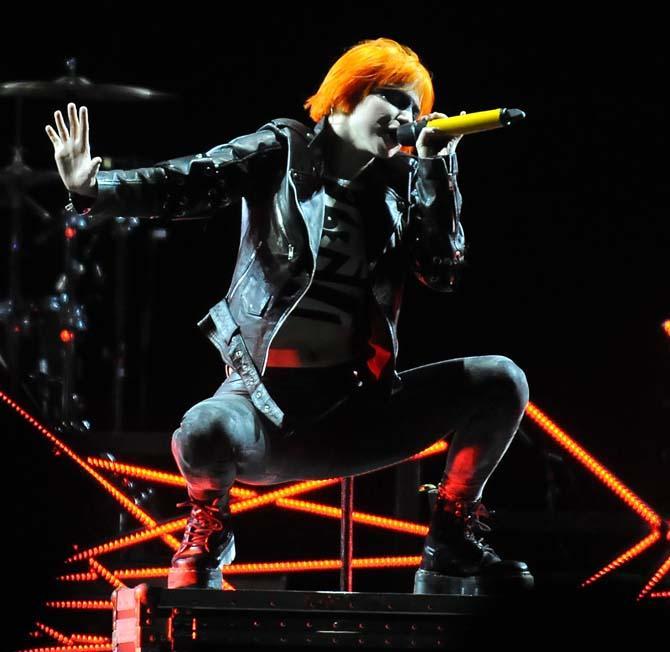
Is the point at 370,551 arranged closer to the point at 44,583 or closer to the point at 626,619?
the point at 44,583

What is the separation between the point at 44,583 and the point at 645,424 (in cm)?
213

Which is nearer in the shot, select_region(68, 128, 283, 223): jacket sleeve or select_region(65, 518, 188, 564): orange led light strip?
select_region(68, 128, 283, 223): jacket sleeve

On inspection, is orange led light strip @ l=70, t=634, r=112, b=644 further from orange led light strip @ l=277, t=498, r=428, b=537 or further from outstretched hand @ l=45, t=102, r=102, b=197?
outstretched hand @ l=45, t=102, r=102, b=197

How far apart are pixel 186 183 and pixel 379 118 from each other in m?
0.39

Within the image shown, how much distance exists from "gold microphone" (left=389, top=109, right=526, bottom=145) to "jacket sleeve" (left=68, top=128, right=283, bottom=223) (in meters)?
0.24

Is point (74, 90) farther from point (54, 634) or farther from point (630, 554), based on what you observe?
point (630, 554)

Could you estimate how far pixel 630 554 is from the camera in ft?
12.8

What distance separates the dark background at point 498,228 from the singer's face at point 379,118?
5.78 feet

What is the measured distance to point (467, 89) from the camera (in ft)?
14.4

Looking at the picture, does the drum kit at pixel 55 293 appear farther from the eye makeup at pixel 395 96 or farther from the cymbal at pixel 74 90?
the eye makeup at pixel 395 96

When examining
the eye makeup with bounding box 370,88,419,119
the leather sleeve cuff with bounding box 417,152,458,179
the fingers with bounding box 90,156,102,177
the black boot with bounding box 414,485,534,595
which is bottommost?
the black boot with bounding box 414,485,534,595

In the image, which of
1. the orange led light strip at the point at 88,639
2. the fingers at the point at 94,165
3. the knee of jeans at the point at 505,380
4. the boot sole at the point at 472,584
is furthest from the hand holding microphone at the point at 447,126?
the orange led light strip at the point at 88,639

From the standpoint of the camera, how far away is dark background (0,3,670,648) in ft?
14.2

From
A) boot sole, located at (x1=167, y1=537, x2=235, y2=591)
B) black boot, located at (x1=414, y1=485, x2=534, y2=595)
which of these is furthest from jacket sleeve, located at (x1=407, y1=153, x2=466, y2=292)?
boot sole, located at (x1=167, y1=537, x2=235, y2=591)
